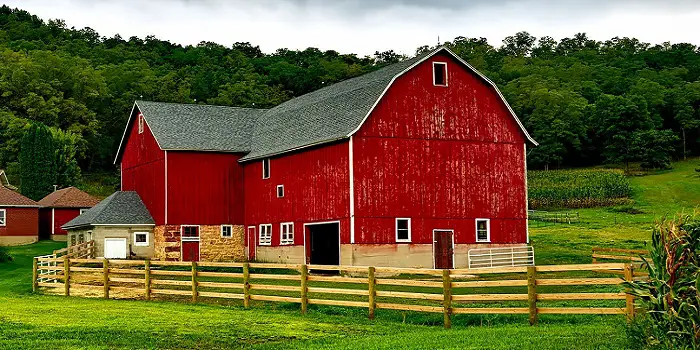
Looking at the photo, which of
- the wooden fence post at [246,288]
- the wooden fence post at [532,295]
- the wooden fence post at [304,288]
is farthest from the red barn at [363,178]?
the wooden fence post at [532,295]

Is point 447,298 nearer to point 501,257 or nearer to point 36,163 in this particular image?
point 501,257

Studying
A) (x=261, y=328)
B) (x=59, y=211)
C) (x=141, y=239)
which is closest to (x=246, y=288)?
(x=261, y=328)

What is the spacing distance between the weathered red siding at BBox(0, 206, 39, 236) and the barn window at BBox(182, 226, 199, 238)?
21.9m

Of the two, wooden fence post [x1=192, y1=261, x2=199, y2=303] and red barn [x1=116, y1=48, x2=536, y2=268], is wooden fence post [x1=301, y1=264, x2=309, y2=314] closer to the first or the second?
wooden fence post [x1=192, y1=261, x2=199, y2=303]

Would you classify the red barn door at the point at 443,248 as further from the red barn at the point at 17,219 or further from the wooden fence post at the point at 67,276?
the red barn at the point at 17,219

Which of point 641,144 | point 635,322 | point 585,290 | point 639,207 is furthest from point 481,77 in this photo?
point 641,144

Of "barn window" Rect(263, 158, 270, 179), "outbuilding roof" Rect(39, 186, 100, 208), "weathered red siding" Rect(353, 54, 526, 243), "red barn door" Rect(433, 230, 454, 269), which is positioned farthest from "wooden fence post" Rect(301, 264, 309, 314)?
"outbuilding roof" Rect(39, 186, 100, 208)

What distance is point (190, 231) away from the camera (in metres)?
43.8

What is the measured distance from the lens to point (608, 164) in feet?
309

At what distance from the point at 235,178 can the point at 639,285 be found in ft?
110

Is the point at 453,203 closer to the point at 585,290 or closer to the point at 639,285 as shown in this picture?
the point at 585,290

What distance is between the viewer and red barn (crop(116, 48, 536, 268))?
36375mm

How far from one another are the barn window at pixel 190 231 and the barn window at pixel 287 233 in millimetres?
5239

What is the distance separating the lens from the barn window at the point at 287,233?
40375 millimetres
